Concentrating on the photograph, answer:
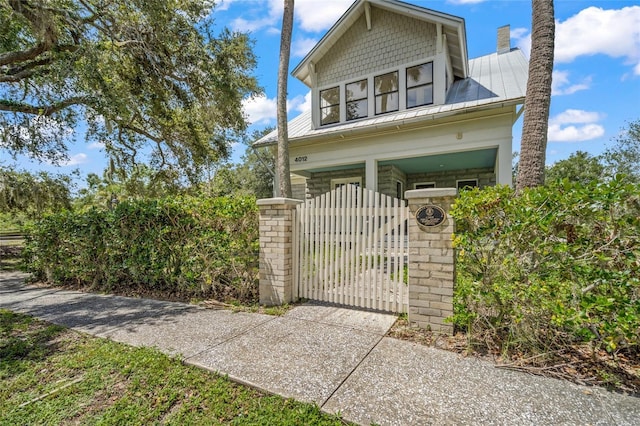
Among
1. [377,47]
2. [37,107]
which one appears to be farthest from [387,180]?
[37,107]

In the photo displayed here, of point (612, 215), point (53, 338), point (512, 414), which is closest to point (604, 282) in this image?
point (612, 215)

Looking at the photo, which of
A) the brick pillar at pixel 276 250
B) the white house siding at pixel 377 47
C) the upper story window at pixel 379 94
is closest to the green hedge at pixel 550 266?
the brick pillar at pixel 276 250

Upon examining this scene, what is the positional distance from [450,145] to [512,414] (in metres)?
7.00

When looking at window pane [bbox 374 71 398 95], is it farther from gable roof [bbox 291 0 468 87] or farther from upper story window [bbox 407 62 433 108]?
gable roof [bbox 291 0 468 87]

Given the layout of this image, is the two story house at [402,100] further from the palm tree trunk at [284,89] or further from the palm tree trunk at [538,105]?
the palm tree trunk at [538,105]

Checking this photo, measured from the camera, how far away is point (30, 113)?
864 cm

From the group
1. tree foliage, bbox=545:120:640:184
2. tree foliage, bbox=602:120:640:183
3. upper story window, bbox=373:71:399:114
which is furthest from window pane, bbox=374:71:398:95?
tree foliage, bbox=602:120:640:183

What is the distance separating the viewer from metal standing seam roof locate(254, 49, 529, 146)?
7.38 m

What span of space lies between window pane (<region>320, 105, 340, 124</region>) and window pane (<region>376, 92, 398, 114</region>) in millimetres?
1493

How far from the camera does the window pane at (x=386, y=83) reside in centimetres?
926

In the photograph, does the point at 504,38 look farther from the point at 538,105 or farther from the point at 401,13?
the point at 538,105

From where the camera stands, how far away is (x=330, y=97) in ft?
34.0

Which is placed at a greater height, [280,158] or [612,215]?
[280,158]

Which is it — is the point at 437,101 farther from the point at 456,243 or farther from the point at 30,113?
the point at 30,113
